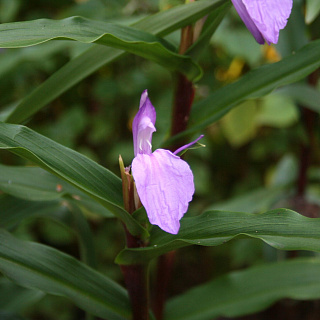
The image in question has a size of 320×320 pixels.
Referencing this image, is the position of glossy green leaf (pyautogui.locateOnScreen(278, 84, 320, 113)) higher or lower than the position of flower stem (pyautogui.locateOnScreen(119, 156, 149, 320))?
higher

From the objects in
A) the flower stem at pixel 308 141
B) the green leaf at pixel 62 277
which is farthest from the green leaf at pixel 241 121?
the green leaf at pixel 62 277

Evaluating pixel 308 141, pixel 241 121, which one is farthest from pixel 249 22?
pixel 241 121

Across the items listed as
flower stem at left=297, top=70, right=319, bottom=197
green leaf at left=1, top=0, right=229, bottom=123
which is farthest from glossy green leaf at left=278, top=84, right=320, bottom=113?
green leaf at left=1, top=0, right=229, bottom=123

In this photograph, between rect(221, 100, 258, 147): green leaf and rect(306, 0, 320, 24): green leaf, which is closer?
rect(306, 0, 320, 24): green leaf

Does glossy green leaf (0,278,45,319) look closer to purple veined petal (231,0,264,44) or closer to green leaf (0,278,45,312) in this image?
green leaf (0,278,45,312)

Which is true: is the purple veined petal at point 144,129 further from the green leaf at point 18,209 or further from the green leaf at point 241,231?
the green leaf at point 18,209

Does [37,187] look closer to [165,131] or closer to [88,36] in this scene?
[88,36]
